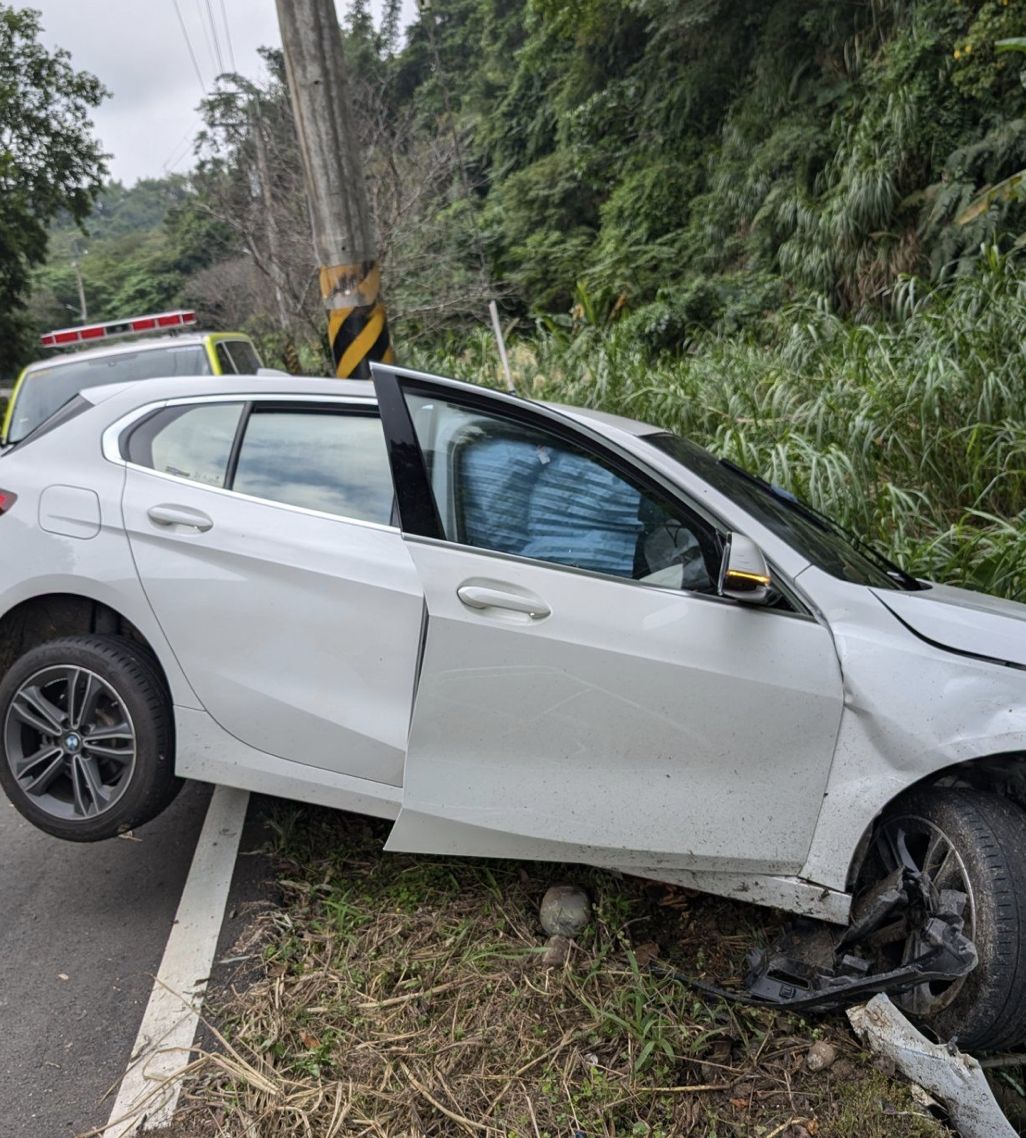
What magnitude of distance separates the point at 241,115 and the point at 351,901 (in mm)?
16744

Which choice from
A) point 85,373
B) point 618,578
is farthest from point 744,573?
point 85,373

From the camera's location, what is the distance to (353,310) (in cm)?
653

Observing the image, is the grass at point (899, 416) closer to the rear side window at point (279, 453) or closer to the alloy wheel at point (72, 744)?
the rear side window at point (279, 453)

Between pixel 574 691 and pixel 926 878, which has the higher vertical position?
pixel 574 691

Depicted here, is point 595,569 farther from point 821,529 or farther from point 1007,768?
point 1007,768

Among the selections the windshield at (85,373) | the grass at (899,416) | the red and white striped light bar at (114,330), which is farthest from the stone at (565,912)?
the red and white striped light bar at (114,330)

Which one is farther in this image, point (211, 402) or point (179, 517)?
point (211, 402)

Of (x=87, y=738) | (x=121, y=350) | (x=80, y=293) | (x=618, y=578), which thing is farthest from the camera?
(x=80, y=293)

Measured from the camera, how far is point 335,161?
6.39 m

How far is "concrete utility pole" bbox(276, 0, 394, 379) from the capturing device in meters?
6.29

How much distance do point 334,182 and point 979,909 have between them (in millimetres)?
5653

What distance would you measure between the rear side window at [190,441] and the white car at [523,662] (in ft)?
0.04

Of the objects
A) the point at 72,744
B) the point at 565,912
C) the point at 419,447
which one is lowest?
the point at 565,912

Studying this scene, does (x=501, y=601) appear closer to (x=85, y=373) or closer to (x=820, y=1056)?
(x=820, y=1056)
